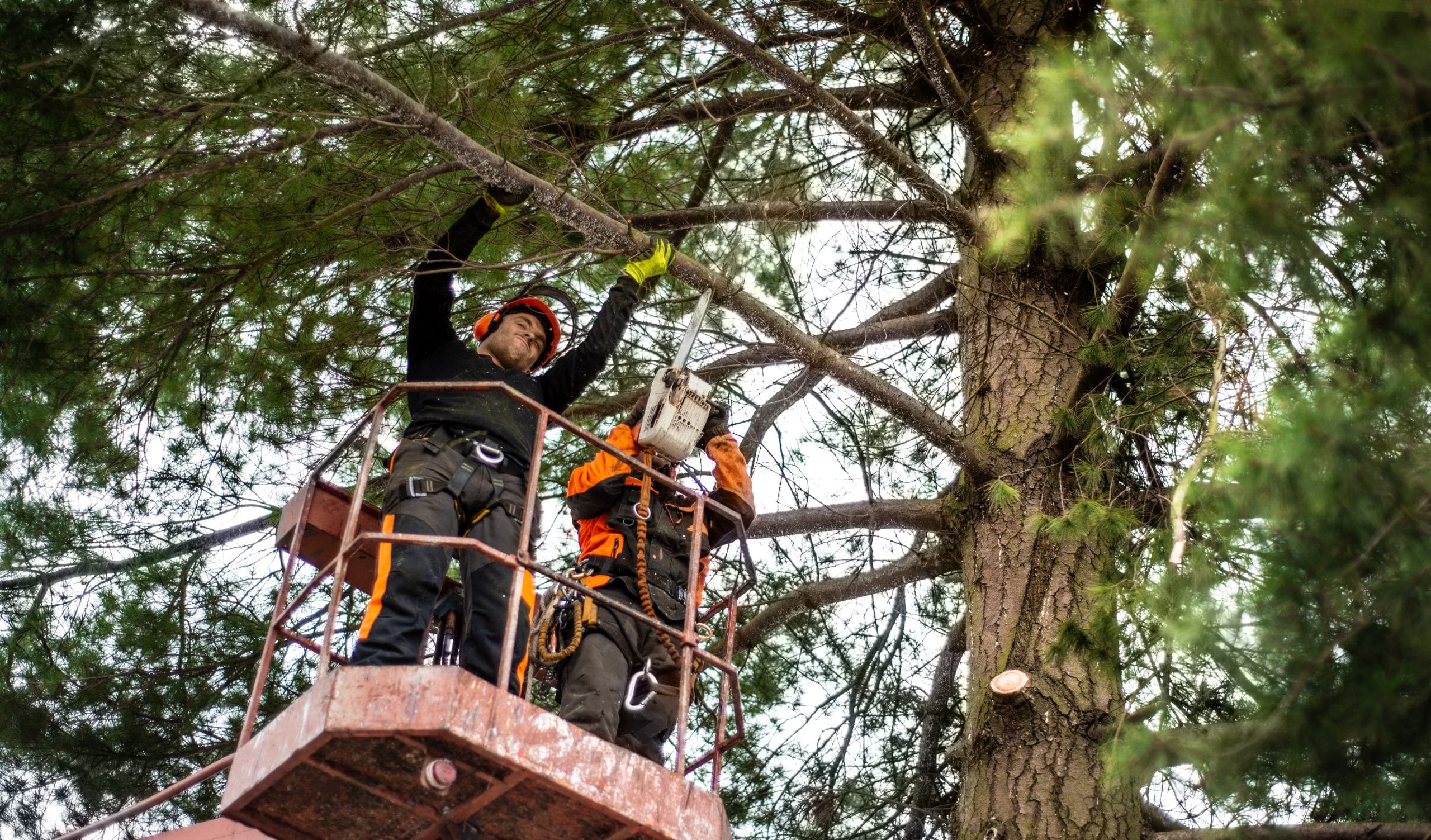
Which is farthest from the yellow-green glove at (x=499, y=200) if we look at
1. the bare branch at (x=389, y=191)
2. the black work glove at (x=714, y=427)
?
the black work glove at (x=714, y=427)

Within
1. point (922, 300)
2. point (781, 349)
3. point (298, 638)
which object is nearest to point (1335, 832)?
point (781, 349)

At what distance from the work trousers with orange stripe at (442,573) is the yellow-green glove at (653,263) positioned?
3.38ft

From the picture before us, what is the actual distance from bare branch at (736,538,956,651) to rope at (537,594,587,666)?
1.71 meters

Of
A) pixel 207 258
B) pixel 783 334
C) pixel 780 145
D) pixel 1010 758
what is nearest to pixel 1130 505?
pixel 1010 758

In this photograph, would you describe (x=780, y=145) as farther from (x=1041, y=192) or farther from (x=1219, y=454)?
(x=1219, y=454)

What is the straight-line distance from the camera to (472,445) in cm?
502

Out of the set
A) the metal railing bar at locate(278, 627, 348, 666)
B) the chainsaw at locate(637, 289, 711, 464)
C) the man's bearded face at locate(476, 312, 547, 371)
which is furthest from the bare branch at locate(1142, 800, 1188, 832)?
the metal railing bar at locate(278, 627, 348, 666)

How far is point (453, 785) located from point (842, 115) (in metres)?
3.14

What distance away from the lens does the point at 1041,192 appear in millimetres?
4590

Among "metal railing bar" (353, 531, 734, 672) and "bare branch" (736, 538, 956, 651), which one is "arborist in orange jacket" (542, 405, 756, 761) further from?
"bare branch" (736, 538, 956, 651)

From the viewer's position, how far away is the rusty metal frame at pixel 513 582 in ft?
13.8

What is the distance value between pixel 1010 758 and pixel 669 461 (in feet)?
5.19

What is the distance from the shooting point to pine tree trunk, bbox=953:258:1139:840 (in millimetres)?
5148

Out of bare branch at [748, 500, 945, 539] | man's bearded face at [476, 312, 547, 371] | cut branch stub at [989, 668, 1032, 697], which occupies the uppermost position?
man's bearded face at [476, 312, 547, 371]
